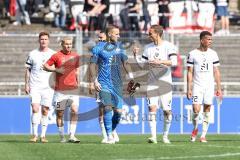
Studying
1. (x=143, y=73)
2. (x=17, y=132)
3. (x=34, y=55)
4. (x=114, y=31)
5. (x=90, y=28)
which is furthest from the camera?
(x=90, y=28)

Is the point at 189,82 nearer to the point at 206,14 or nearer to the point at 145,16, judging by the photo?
the point at 145,16

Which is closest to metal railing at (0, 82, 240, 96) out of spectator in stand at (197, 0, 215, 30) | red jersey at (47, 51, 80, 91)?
spectator in stand at (197, 0, 215, 30)

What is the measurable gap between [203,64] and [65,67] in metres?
3.04

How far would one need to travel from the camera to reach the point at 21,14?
3462cm

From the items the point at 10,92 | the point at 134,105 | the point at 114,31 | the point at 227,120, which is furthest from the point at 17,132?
the point at 114,31

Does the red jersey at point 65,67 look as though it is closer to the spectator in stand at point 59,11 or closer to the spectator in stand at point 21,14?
the spectator in stand at point 59,11

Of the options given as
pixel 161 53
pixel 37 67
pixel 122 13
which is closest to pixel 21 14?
pixel 122 13

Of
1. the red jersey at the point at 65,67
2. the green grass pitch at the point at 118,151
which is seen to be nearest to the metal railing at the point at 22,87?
the red jersey at the point at 65,67

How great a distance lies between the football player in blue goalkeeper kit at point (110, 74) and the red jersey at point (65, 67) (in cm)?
75

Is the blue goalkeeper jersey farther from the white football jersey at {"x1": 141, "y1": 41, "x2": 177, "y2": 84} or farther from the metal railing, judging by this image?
the metal railing

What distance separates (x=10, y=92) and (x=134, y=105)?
367cm

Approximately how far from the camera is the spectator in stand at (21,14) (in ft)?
112

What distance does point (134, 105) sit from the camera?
28.1 metres

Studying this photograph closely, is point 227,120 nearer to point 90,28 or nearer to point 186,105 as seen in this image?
point 186,105
